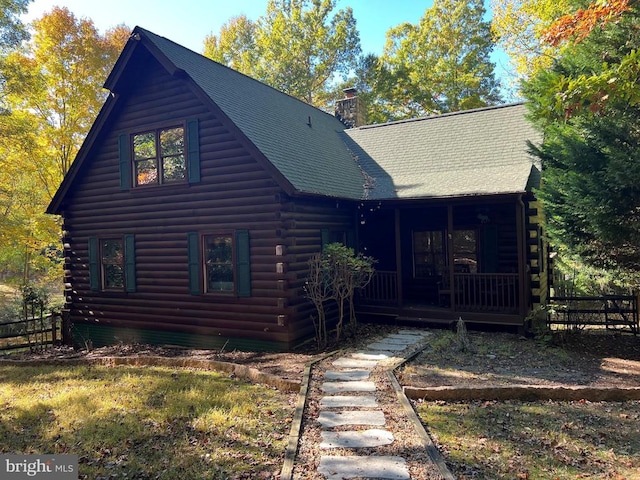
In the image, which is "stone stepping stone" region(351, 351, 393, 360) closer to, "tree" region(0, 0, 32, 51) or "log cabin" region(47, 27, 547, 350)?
"log cabin" region(47, 27, 547, 350)

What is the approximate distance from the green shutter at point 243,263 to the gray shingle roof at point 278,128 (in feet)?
6.07

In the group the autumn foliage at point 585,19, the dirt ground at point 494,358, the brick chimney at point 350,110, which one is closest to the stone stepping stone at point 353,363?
the dirt ground at point 494,358

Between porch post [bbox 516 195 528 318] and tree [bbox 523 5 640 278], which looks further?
porch post [bbox 516 195 528 318]

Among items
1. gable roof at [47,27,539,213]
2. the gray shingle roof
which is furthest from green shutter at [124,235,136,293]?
the gray shingle roof

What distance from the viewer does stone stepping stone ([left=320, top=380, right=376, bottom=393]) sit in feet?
22.3

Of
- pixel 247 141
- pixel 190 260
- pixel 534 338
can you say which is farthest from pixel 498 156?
pixel 190 260

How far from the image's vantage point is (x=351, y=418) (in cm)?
572

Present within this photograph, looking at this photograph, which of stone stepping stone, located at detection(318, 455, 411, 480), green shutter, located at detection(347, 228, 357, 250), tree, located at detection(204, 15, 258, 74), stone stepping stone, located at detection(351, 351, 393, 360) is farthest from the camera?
tree, located at detection(204, 15, 258, 74)

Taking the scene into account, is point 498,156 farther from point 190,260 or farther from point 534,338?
point 190,260

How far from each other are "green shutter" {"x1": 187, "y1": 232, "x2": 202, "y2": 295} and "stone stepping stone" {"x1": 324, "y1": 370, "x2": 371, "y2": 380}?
4.72 m

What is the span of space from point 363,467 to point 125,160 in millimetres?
10648

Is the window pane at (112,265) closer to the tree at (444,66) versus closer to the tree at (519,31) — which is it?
the tree at (519,31)

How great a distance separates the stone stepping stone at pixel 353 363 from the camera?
814 cm

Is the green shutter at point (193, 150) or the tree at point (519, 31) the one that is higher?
the tree at point (519, 31)
